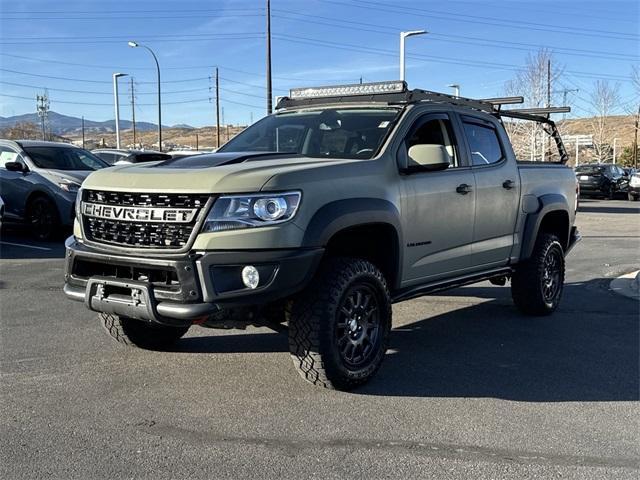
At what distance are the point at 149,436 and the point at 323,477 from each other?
3.58ft

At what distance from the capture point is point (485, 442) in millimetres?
3803

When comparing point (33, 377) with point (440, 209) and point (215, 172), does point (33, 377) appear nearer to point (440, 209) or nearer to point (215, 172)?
point (215, 172)

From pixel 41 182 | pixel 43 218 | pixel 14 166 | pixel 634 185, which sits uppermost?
pixel 14 166

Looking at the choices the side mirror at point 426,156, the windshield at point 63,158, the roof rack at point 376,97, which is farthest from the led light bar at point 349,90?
the windshield at point 63,158

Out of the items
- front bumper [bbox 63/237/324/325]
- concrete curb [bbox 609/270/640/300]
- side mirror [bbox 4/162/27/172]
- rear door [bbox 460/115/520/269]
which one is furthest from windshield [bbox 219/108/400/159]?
side mirror [bbox 4/162/27/172]

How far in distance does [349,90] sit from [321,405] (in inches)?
112

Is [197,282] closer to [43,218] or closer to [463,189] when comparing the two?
[463,189]

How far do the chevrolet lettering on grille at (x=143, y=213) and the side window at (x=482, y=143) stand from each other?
2.91m

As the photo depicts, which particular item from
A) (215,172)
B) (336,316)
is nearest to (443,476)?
(336,316)

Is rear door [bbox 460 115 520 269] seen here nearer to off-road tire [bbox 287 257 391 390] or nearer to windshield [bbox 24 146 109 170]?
off-road tire [bbox 287 257 391 390]

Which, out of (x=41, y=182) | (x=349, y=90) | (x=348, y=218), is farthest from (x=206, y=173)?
(x=41, y=182)

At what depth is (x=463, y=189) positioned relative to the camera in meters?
5.61

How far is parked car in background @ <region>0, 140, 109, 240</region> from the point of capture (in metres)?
11.8

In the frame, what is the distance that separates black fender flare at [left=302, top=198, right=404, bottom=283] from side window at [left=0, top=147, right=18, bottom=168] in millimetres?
10169
